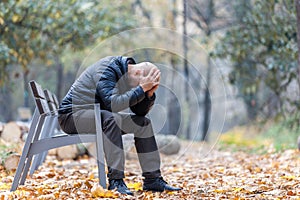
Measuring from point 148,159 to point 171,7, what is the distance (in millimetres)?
11719

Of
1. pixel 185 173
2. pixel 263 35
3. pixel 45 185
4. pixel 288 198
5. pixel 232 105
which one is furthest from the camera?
pixel 232 105

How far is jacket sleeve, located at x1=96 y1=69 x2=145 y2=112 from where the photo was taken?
12.7 feet

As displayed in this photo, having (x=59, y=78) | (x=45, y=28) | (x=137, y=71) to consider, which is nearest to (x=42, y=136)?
(x=137, y=71)

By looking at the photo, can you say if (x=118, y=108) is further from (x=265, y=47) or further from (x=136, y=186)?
(x=265, y=47)

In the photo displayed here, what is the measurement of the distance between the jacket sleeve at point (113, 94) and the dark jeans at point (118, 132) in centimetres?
11

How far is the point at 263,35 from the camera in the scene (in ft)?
31.3

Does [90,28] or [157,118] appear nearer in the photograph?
[157,118]

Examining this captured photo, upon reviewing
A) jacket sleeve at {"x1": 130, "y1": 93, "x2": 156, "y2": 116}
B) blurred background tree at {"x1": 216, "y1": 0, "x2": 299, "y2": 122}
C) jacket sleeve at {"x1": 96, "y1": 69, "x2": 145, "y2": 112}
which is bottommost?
jacket sleeve at {"x1": 130, "y1": 93, "x2": 156, "y2": 116}

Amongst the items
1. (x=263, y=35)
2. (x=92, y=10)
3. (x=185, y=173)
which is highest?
(x=92, y=10)

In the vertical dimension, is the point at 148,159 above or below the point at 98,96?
below

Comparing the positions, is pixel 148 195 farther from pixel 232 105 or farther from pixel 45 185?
pixel 232 105

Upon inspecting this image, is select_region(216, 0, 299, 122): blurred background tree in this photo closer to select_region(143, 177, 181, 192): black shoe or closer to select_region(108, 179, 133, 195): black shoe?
select_region(143, 177, 181, 192): black shoe

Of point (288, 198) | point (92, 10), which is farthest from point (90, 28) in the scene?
point (288, 198)

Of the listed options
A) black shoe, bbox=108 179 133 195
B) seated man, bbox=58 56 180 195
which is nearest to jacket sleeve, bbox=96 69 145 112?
seated man, bbox=58 56 180 195
